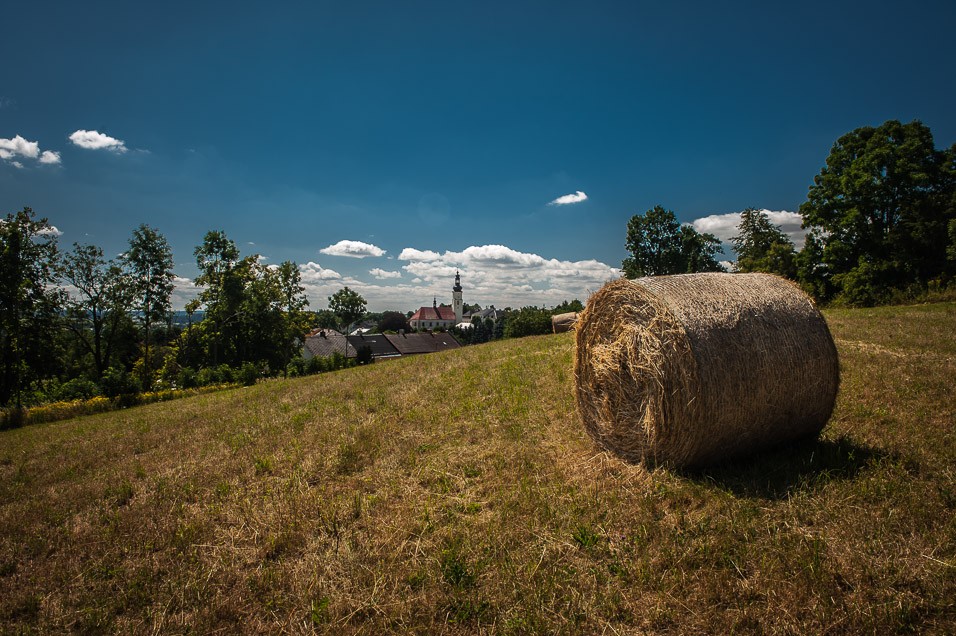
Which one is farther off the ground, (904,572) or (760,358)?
(760,358)

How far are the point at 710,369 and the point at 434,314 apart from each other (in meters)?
149

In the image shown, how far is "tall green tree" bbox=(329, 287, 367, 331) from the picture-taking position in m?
74.1

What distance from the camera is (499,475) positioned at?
5219mm

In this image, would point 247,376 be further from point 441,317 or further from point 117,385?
point 441,317

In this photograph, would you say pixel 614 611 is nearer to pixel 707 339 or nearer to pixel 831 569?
pixel 831 569

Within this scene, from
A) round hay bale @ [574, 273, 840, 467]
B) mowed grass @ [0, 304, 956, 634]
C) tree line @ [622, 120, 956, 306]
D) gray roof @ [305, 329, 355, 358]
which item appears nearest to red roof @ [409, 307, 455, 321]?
gray roof @ [305, 329, 355, 358]

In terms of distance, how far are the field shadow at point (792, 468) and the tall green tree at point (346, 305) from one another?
7132 cm

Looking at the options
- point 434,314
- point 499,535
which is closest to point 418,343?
point 434,314

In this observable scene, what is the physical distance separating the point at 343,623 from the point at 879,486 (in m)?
5.22

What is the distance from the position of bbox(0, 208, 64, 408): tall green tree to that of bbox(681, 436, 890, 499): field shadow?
39.1 meters

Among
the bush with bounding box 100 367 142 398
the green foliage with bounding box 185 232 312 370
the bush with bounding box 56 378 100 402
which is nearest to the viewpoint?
the bush with bounding box 100 367 142 398

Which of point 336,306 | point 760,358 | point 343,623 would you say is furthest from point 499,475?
point 336,306

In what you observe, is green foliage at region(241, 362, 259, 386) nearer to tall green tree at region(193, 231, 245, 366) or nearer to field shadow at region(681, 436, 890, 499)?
tall green tree at region(193, 231, 245, 366)

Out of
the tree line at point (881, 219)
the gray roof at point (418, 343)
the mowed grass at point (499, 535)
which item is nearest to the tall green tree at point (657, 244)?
the tree line at point (881, 219)
